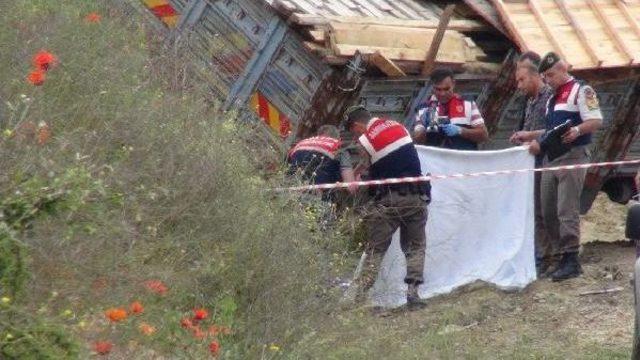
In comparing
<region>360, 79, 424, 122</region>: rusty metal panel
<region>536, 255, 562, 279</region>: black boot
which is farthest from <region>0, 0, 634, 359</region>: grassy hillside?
<region>360, 79, 424, 122</region>: rusty metal panel

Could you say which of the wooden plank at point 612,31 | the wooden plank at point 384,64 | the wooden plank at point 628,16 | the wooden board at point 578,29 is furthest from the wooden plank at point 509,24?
the wooden plank at point 384,64

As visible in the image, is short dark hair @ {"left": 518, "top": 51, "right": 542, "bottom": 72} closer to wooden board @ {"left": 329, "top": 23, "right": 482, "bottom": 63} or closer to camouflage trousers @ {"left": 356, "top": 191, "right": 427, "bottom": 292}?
wooden board @ {"left": 329, "top": 23, "right": 482, "bottom": 63}

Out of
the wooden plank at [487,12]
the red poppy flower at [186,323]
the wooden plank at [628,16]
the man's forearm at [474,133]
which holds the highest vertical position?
the wooden plank at [628,16]

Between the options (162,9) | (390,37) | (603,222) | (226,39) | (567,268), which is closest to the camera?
(390,37)

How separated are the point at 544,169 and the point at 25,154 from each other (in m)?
5.73

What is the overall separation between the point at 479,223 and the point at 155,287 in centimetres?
504

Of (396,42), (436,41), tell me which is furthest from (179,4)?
(436,41)

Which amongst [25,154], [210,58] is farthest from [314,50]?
[25,154]

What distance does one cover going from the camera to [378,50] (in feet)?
33.0

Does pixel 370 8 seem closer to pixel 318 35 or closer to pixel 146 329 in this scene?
pixel 318 35

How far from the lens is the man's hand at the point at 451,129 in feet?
34.4

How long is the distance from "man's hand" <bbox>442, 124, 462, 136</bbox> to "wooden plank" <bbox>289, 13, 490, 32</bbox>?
0.91 meters

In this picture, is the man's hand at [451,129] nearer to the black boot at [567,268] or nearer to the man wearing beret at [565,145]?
the man wearing beret at [565,145]

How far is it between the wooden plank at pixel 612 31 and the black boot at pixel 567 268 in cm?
203
